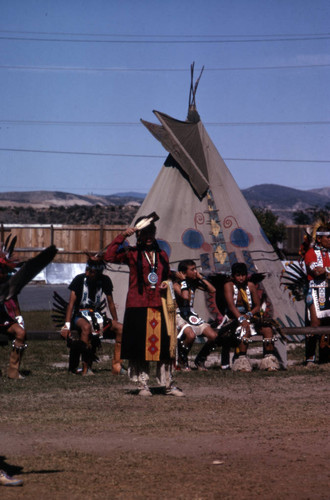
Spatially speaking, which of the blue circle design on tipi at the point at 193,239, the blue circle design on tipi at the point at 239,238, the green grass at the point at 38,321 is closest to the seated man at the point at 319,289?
the blue circle design on tipi at the point at 239,238

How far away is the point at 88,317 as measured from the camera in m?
10.9

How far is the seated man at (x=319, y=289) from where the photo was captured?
1157cm

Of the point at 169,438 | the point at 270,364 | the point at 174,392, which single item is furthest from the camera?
the point at 270,364

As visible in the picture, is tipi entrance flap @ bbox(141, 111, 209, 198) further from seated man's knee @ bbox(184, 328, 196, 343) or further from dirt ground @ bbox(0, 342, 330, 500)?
dirt ground @ bbox(0, 342, 330, 500)

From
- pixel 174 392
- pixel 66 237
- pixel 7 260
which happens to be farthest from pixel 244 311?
pixel 66 237

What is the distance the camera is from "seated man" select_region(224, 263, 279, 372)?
1108 cm

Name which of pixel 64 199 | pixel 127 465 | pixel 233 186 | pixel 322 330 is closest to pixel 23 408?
pixel 127 465

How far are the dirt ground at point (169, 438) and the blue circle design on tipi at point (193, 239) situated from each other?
5805mm

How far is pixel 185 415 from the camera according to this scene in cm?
784

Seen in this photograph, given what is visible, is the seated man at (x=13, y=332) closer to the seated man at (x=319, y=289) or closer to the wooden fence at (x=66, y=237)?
the seated man at (x=319, y=289)

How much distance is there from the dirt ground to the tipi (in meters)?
5.58

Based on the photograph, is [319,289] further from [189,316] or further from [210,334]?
[189,316]

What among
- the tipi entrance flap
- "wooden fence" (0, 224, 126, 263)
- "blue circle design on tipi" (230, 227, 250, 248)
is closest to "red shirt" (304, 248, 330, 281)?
"blue circle design on tipi" (230, 227, 250, 248)

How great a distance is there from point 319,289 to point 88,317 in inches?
124
